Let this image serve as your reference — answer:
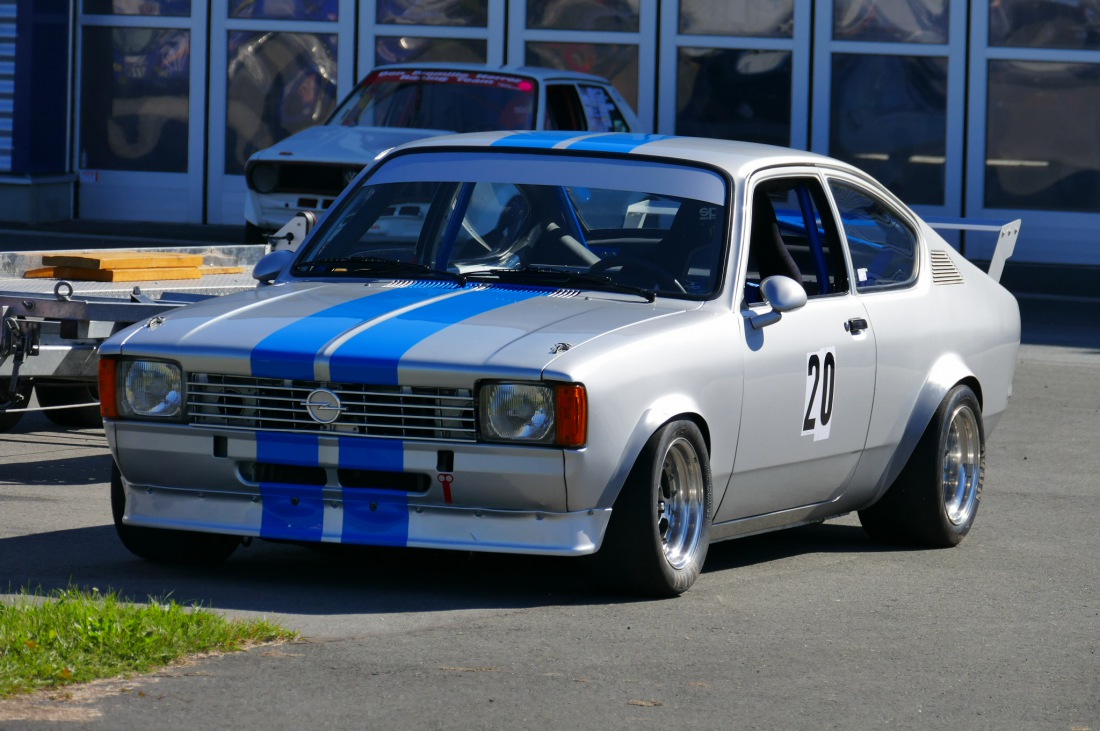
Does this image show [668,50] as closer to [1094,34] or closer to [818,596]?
[1094,34]

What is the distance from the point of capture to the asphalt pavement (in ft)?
15.9

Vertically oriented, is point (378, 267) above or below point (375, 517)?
above

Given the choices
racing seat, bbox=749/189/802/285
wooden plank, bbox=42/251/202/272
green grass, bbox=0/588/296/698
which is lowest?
green grass, bbox=0/588/296/698

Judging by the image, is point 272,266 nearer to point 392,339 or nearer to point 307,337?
point 307,337

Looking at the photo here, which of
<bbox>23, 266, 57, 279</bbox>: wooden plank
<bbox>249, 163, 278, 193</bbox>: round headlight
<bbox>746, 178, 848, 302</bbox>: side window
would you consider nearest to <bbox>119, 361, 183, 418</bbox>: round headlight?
<bbox>746, 178, 848, 302</bbox>: side window

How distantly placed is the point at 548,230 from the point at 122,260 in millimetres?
3378

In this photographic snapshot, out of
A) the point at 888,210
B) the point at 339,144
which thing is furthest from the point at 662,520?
the point at 339,144

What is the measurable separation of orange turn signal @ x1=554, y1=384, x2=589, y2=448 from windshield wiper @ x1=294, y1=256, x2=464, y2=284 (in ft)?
3.74

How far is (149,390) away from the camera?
6.21 meters

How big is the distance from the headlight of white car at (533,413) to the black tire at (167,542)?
42.8 inches

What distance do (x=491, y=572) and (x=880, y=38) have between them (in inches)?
660

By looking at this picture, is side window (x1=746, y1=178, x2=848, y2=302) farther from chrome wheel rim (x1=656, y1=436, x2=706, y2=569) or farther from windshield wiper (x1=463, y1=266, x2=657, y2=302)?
chrome wheel rim (x1=656, y1=436, x2=706, y2=569)

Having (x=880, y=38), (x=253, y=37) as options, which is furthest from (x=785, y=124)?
(x=253, y=37)

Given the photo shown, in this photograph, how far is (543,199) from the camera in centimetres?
705
